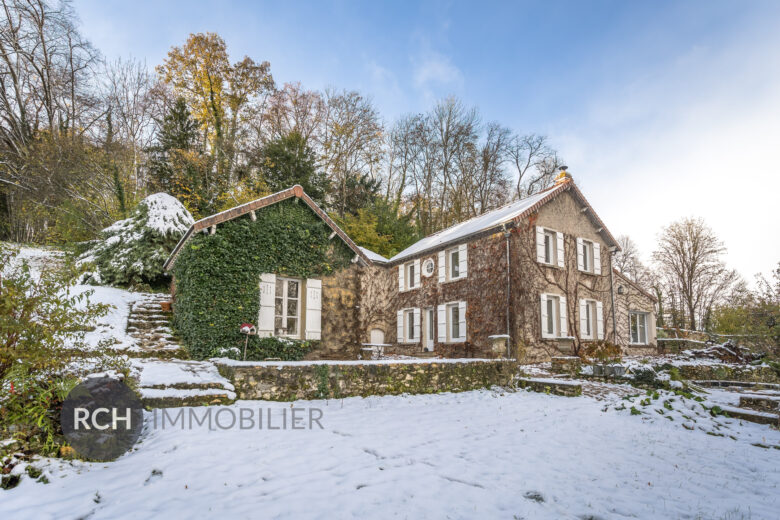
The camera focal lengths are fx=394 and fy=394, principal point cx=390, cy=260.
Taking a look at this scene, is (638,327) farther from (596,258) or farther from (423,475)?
(423,475)

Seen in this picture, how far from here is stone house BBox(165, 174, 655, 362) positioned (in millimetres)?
10398

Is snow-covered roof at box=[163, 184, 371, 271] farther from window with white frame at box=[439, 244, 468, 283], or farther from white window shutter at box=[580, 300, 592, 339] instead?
white window shutter at box=[580, 300, 592, 339]

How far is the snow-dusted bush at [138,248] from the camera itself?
13.4 meters

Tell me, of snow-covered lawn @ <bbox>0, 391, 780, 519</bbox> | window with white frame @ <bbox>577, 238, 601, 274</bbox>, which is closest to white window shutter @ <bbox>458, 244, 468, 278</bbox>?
window with white frame @ <bbox>577, 238, 601, 274</bbox>

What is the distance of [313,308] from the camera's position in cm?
1035

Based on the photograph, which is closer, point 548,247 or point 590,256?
point 548,247

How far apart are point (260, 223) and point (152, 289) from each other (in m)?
6.78

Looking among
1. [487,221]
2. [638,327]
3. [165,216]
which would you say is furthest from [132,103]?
[638,327]

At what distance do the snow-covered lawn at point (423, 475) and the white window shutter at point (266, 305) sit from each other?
4250 mm

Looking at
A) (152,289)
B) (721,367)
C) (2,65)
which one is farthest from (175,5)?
(721,367)

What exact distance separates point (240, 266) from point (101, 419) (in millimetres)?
5479

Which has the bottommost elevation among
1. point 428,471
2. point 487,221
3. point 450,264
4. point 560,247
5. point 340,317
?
point 428,471

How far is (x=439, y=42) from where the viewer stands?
10.6m

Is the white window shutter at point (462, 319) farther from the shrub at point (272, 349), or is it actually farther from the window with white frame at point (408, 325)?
the shrub at point (272, 349)
